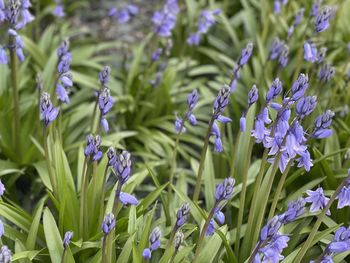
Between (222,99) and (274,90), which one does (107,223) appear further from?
(274,90)

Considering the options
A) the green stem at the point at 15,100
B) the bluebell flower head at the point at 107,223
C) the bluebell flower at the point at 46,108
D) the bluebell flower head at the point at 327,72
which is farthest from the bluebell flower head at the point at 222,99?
the green stem at the point at 15,100

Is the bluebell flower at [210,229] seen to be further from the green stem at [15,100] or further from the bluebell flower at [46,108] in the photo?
the green stem at [15,100]

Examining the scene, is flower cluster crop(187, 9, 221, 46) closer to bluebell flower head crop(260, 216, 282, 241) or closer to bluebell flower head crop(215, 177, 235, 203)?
bluebell flower head crop(215, 177, 235, 203)

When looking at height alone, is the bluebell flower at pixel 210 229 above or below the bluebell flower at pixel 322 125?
below

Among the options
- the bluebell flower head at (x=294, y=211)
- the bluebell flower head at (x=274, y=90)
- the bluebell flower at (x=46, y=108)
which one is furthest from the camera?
the bluebell flower at (x=46, y=108)

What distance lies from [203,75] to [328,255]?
4321 mm

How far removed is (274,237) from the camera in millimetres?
3359

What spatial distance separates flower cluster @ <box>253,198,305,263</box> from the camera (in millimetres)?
3254

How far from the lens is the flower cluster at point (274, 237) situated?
325 centimetres

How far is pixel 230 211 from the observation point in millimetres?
5066

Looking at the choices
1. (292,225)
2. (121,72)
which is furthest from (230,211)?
(121,72)

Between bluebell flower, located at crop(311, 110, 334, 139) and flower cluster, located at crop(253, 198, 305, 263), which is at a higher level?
bluebell flower, located at crop(311, 110, 334, 139)

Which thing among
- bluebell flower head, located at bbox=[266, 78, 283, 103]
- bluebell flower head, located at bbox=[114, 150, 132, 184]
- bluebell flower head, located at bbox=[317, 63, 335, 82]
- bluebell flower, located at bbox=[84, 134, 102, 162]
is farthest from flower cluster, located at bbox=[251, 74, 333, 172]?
bluebell flower head, located at bbox=[317, 63, 335, 82]

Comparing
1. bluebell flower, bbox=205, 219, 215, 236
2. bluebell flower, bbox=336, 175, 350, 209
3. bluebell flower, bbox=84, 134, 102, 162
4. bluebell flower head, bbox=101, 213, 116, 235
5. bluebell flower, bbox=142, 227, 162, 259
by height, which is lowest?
bluebell flower, bbox=205, 219, 215, 236
